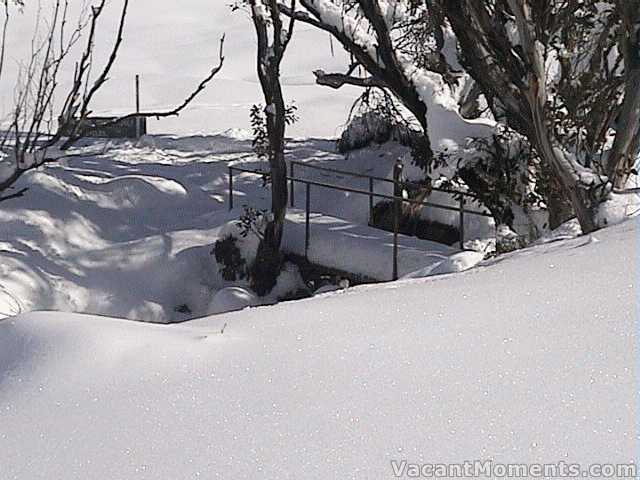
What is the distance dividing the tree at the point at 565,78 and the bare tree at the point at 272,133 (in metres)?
2.89

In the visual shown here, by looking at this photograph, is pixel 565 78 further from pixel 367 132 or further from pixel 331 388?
pixel 367 132

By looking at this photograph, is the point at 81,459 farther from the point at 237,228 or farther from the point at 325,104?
the point at 325,104

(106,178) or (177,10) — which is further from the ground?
(177,10)

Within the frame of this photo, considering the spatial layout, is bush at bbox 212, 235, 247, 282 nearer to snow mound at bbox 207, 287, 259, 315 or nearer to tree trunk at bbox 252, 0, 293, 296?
tree trunk at bbox 252, 0, 293, 296

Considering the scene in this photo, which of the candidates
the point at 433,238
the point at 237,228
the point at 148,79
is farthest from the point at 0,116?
the point at 433,238

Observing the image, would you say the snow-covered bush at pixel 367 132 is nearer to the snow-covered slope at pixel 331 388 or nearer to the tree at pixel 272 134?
the tree at pixel 272 134

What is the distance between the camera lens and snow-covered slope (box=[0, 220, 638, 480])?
2.77 metres

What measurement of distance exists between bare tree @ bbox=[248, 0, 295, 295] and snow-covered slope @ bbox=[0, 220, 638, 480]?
8660 mm

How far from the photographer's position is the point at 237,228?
42.7ft

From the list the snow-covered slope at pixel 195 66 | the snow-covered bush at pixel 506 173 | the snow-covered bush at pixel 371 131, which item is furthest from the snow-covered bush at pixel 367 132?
the snow-covered bush at pixel 506 173

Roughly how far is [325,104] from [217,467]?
24.5 meters

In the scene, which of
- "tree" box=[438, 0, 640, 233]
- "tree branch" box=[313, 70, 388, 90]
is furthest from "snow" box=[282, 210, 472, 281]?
"tree branch" box=[313, 70, 388, 90]

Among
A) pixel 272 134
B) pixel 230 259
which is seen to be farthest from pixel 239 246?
pixel 272 134

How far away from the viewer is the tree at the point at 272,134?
12469 millimetres
